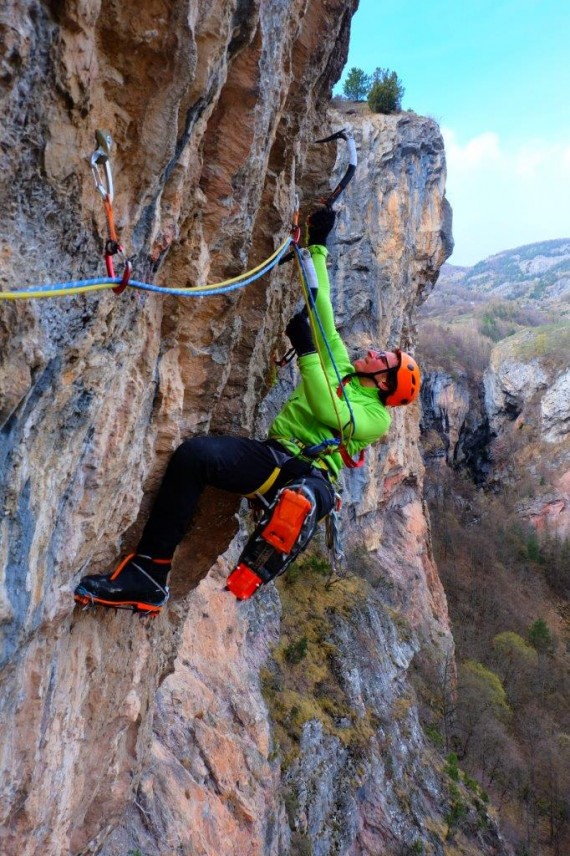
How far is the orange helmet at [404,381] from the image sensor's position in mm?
3463

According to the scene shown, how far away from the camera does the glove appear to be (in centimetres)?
352

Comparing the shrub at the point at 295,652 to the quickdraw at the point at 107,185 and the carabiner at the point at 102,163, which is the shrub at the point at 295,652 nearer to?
the quickdraw at the point at 107,185

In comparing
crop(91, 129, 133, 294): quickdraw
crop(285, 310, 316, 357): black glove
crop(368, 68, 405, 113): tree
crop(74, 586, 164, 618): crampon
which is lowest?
crop(74, 586, 164, 618): crampon

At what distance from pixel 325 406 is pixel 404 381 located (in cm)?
57

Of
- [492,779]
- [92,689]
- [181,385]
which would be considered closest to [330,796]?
[92,689]

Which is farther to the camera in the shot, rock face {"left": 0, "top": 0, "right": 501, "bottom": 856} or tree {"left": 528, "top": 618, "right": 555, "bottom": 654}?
tree {"left": 528, "top": 618, "right": 555, "bottom": 654}

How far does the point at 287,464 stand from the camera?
3.26 metres

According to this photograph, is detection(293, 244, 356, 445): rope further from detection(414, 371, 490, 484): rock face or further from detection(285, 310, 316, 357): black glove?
detection(414, 371, 490, 484): rock face

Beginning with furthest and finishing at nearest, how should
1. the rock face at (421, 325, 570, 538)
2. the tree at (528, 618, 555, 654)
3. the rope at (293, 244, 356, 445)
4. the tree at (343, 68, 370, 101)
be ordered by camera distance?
the rock face at (421, 325, 570, 538) < the tree at (528, 618, 555, 654) < the tree at (343, 68, 370, 101) < the rope at (293, 244, 356, 445)

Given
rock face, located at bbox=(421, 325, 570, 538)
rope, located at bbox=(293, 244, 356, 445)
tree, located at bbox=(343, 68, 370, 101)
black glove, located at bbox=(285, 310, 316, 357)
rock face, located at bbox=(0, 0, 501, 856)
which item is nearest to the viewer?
rock face, located at bbox=(0, 0, 501, 856)

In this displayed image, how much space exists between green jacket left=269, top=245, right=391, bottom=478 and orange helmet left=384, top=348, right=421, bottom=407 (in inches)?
4.0

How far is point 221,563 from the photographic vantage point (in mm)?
7973

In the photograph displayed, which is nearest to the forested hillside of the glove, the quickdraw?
the glove

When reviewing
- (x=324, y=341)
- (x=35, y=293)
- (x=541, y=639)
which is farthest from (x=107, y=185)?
(x=541, y=639)
